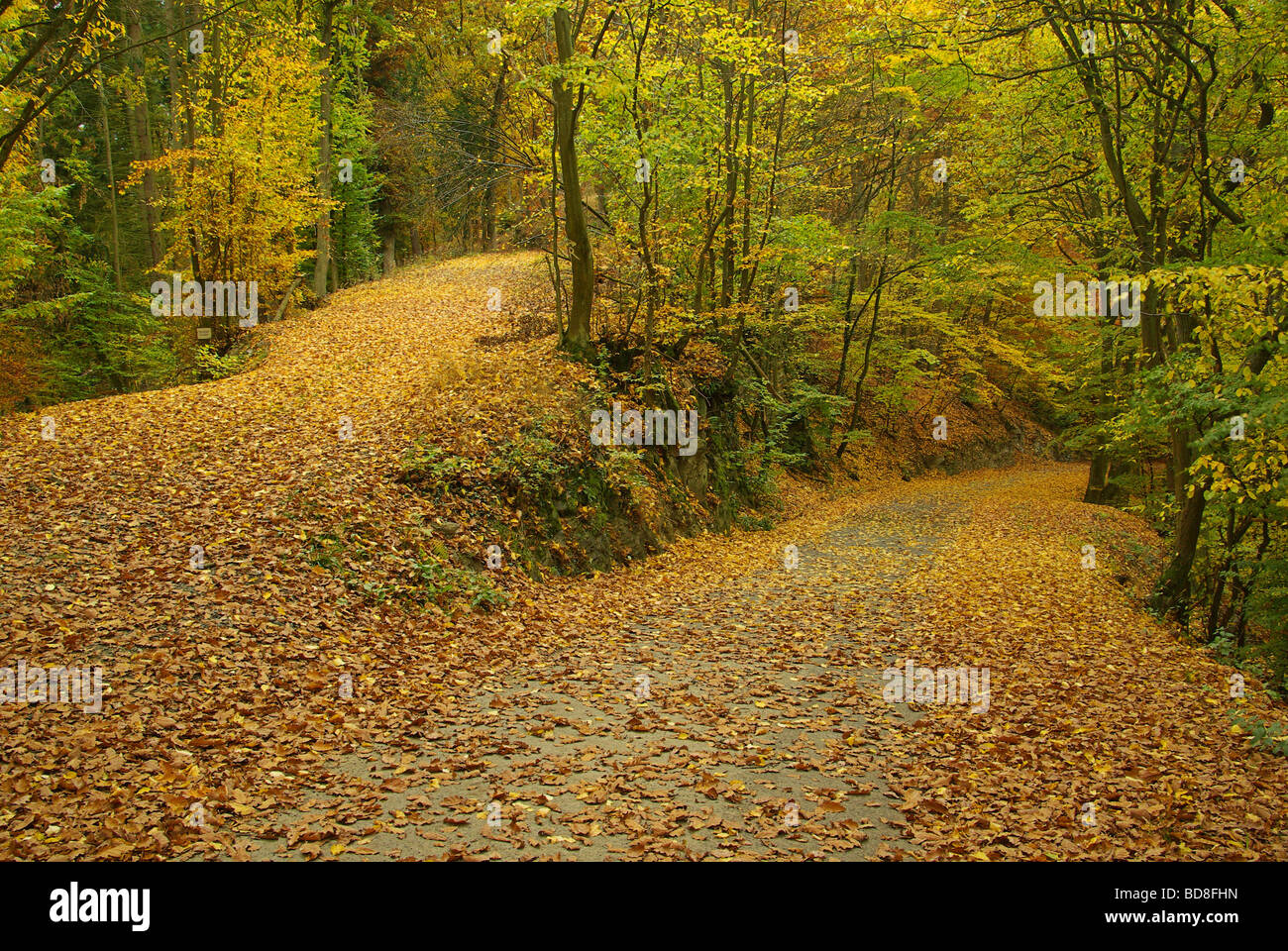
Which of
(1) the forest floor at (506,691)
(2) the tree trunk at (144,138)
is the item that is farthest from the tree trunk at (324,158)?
(1) the forest floor at (506,691)

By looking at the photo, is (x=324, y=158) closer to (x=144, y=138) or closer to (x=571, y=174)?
(x=144, y=138)

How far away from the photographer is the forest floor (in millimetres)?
4609

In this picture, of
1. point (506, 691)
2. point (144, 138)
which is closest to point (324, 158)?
point (144, 138)

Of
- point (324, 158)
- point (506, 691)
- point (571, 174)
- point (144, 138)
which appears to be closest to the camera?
point (506, 691)

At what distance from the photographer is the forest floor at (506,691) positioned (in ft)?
15.1

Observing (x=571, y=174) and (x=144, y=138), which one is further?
(x=144, y=138)

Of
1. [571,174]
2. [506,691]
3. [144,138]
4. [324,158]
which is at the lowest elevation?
[506,691]

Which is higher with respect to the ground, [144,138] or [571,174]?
[144,138]

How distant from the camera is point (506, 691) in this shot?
711 centimetres

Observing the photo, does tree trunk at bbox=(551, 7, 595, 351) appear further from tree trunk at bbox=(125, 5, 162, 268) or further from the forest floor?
tree trunk at bbox=(125, 5, 162, 268)

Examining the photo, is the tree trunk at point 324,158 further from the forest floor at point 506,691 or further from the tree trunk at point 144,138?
the forest floor at point 506,691

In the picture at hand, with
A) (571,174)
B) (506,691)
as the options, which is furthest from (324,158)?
(506,691)

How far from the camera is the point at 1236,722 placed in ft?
22.1

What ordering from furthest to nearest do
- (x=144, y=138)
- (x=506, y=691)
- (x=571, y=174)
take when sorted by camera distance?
1. (x=144, y=138)
2. (x=571, y=174)
3. (x=506, y=691)
